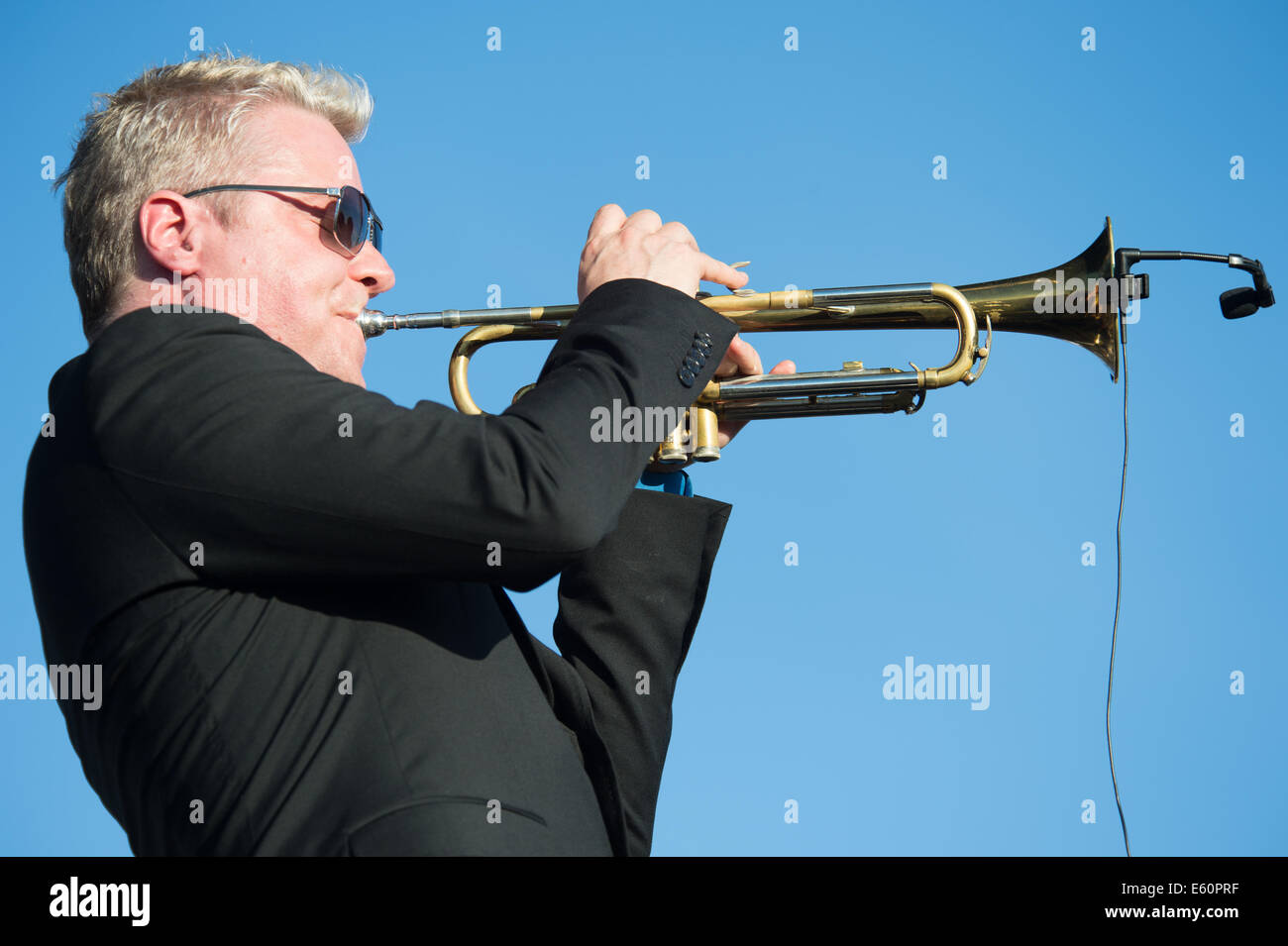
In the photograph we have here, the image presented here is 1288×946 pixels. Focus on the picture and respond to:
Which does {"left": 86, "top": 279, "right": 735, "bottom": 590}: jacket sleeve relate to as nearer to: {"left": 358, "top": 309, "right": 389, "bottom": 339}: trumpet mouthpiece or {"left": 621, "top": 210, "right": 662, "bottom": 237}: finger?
{"left": 621, "top": 210, "right": 662, "bottom": 237}: finger

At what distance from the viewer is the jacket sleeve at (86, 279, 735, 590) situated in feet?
7.23

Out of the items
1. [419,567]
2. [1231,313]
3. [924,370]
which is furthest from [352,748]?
[1231,313]

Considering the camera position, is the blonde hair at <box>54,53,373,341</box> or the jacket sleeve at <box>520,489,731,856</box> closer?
the blonde hair at <box>54,53,373,341</box>

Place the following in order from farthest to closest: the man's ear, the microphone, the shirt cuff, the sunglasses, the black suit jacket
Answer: the microphone, the shirt cuff, the sunglasses, the man's ear, the black suit jacket

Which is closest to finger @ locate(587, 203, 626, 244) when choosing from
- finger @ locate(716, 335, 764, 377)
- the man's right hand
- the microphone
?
the man's right hand

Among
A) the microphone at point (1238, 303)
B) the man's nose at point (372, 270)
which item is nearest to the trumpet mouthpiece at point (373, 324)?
the man's nose at point (372, 270)

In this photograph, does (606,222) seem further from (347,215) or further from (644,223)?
(347,215)

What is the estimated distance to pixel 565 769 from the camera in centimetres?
251

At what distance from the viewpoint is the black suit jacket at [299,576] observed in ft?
7.19

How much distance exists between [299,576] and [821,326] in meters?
2.37

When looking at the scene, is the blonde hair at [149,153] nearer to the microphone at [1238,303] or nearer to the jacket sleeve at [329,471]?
the jacket sleeve at [329,471]

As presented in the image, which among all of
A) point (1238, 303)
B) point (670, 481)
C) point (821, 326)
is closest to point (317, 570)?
point (670, 481)

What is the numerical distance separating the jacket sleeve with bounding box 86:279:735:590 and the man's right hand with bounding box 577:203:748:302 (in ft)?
1.75

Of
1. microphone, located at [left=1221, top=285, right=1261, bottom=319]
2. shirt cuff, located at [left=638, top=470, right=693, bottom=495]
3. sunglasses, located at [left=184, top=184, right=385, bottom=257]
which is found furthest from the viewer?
microphone, located at [left=1221, top=285, right=1261, bottom=319]
